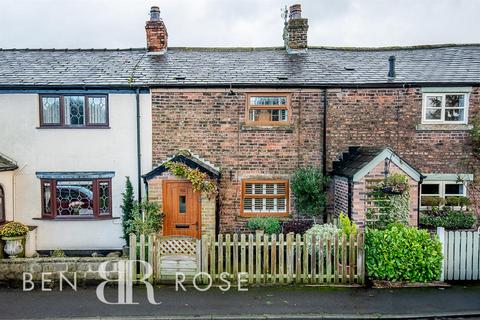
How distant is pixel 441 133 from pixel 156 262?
10.1 meters

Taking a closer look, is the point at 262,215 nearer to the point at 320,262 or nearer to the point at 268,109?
the point at 268,109

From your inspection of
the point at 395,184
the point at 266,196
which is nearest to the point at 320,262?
the point at 395,184

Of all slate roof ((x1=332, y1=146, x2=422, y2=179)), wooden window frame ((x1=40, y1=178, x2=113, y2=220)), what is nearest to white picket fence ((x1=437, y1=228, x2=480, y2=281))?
slate roof ((x1=332, y1=146, x2=422, y2=179))

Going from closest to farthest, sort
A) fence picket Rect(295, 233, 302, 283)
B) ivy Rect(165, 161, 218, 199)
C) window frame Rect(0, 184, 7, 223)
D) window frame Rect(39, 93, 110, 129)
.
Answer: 1. fence picket Rect(295, 233, 302, 283)
2. ivy Rect(165, 161, 218, 199)
3. window frame Rect(0, 184, 7, 223)
4. window frame Rect(39, 93, 110, 129)

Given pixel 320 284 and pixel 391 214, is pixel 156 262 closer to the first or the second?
pixel 320 284

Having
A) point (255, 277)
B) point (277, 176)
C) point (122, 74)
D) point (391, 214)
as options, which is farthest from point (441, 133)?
point (122, 74)

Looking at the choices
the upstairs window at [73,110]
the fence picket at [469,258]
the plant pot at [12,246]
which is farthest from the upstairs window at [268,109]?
the plant pot at [12,246]

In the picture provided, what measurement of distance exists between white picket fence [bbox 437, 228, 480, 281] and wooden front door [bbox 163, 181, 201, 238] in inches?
270

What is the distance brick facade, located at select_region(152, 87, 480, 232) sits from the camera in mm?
12602

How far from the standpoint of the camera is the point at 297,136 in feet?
41.6

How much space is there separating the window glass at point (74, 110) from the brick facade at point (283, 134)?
2.38 metres

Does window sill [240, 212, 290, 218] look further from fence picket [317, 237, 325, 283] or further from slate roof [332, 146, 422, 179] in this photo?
fence picket [317, 237, 325, 283]

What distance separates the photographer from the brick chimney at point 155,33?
15.1 m

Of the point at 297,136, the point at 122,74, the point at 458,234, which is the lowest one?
the point at 458,234
